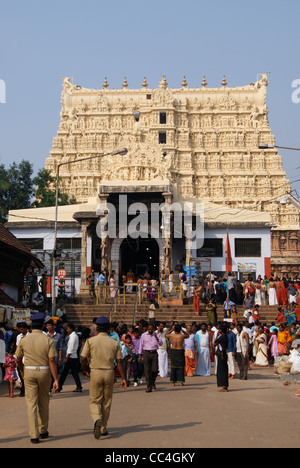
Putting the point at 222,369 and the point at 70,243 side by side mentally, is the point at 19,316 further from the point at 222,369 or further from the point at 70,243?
the point at 70,243

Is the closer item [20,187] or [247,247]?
[247,247]

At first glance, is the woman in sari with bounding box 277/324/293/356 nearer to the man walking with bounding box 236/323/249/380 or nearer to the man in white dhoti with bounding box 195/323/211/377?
the man in white dhoti with bounding box 195/323/211/377

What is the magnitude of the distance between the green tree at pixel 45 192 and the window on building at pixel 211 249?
20294 millimetres

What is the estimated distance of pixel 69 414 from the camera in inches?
420

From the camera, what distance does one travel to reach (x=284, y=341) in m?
18.7

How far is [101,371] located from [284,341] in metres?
10.9

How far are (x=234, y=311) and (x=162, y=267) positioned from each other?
9649 millimetres

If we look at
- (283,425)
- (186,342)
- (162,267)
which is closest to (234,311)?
(186,342)

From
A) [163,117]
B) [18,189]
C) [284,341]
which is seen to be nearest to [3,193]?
[18,189]

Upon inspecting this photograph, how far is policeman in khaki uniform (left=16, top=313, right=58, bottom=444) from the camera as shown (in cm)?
841

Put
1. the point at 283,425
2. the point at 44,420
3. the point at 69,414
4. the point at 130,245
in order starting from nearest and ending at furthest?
the point at 44,420 < the point at 283,425 < the point at 69,414 < the point at 130,245

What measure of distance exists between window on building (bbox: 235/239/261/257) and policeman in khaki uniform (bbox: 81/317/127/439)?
27.7 m
